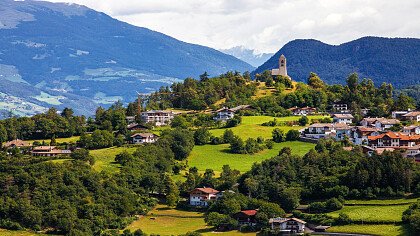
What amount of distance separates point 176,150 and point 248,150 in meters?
7.01

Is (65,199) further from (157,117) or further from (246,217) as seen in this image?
(157,117)

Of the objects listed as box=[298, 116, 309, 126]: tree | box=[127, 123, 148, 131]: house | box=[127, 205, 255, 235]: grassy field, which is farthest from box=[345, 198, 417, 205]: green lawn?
box=[127, 123, 148, 131]: house

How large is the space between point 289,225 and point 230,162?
20183 millimetres

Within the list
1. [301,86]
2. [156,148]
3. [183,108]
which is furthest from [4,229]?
[301,86]

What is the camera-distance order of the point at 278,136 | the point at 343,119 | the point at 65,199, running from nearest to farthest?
the point at 65,199 < the point at 278,136 < the point at 343,119

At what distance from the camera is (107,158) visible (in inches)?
2749

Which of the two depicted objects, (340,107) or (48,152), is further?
(340,107)

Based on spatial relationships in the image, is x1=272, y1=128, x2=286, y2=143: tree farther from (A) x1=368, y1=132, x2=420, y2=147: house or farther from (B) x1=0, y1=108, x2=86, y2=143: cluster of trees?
(B) x1=0, y1=108, x2=86, y2=143: cluster of trees

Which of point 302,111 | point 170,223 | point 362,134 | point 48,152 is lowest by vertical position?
point 170,223

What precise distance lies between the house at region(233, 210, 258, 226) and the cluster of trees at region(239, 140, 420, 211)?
Answer: 287 cm

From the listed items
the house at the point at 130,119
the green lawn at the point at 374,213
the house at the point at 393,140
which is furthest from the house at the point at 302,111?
the green lawn at the point at 374,213

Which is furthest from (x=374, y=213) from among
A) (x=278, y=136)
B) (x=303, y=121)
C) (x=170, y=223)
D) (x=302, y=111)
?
(x=302, y=111)

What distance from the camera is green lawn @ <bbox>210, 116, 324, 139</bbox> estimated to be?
258 feet

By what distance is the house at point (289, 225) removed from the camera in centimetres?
5081
